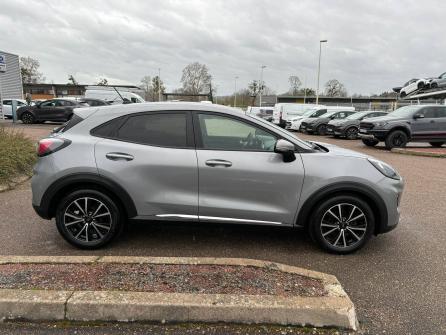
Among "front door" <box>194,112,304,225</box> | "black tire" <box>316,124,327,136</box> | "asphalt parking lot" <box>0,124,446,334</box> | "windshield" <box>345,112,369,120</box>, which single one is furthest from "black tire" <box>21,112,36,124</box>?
"front door" <box>194,112,304,225</box>

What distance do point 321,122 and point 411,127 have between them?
826cm

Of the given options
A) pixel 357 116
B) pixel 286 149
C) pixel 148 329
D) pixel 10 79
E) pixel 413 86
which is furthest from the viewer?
pixel 413 86

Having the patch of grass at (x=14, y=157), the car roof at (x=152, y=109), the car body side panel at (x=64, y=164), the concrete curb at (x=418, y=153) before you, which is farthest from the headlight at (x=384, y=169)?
the concrete curb at (x=418, y=153)

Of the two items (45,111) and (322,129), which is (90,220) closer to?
(322,129)

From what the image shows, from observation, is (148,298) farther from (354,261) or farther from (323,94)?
(323,94)

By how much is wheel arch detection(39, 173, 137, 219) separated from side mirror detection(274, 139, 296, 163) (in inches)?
63.1

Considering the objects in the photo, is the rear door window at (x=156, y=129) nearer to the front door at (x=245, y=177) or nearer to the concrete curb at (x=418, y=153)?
the front door at (x=245, y=177)

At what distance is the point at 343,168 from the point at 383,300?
1.36 metres

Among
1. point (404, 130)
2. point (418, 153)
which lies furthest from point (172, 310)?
point (404, 130)

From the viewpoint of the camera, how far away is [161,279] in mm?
3299

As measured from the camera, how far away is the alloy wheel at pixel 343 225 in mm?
4203

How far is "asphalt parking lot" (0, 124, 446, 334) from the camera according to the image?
3.21 meters

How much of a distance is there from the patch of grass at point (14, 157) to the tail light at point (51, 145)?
3.57 meters

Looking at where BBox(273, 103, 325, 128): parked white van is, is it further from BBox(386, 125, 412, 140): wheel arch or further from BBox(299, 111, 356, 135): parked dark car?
BBox(386, 125, 412, 140): wheel arch
